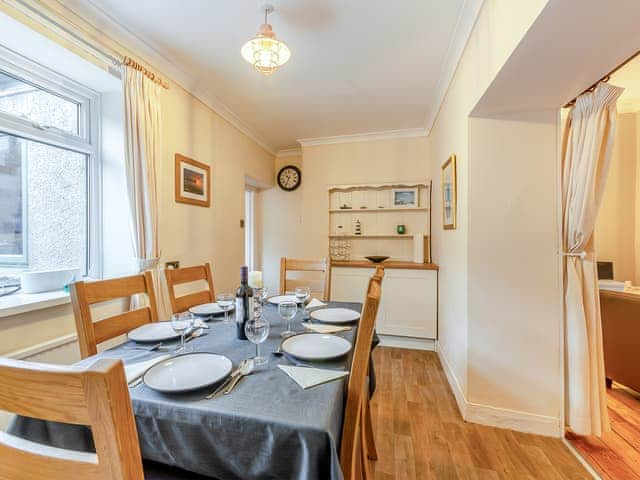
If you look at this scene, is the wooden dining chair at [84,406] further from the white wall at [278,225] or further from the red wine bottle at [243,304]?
the white wall at [278,225]

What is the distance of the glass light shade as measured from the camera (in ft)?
5.26

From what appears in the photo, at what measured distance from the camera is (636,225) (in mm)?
2801

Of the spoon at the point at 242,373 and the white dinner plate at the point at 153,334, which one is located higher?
the white dinner plate at the point at 153,334

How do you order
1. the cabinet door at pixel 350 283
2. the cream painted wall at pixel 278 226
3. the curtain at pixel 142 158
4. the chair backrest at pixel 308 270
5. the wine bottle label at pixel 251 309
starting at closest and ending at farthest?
the wine bottle label at pixel 251 309 → the curtain at pixel 142 158 → the chair backrest at pixel 308 270 → the cabinet door at pixel 350 283 → the cream painted wall at pixel 278 226

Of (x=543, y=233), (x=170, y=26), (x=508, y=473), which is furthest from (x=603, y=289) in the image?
(x=170, y=26)

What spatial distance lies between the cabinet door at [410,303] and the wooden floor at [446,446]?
2.74ft

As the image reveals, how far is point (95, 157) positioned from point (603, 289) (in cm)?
387

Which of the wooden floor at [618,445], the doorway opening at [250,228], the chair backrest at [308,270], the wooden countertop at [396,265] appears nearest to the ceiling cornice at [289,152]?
the doorway opening at [250,228]

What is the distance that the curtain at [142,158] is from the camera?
1.86 metres

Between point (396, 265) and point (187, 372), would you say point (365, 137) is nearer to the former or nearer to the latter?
point (396, 265)

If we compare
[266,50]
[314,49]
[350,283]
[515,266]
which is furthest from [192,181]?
[515,266]

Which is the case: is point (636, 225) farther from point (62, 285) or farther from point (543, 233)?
point (62, 285)

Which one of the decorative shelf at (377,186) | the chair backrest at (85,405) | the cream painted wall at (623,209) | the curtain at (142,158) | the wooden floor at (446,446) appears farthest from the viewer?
the decorative shelf at (377,186)

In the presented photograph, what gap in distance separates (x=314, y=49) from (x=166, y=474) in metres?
2.42
